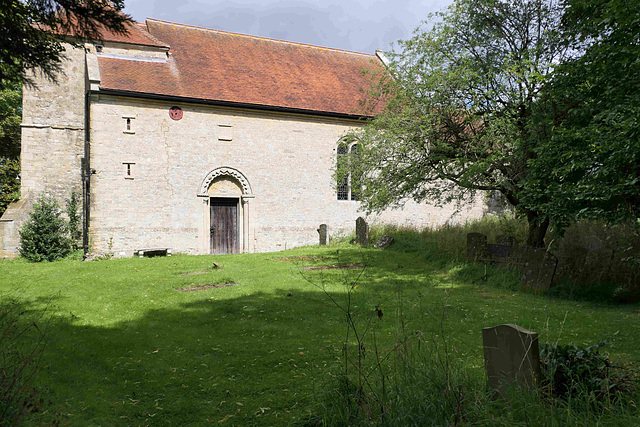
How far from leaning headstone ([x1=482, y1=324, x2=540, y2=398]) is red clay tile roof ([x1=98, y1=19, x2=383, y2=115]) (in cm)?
1436

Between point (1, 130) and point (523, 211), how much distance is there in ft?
91.4

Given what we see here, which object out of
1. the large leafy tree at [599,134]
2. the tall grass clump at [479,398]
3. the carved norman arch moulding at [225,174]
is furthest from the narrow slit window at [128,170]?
the tall grass clump at [479,398]

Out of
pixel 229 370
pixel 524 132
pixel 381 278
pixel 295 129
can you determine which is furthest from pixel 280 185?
pixel 229 370

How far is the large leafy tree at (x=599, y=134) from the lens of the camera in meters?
5.85

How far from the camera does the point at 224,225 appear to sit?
Result: 18.2 m

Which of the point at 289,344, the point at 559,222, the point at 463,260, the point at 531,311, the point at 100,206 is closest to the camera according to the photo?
the point at 289,344

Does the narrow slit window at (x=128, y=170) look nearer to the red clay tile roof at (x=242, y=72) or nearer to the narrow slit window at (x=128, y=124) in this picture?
the narrow slit window at (x=128, y=124)

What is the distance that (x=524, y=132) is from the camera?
9711 millimetres

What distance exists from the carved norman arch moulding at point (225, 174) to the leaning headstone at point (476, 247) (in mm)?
10497

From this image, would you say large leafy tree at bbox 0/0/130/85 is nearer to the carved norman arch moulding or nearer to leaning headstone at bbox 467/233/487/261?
leaning headstone at bbox 467/233/487/261

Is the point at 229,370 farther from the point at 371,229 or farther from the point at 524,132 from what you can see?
the point at 371,229

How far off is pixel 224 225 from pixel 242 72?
7.81m

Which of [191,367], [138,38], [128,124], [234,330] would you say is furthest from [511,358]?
[138,38]

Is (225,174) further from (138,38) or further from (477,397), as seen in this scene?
(477,397)
